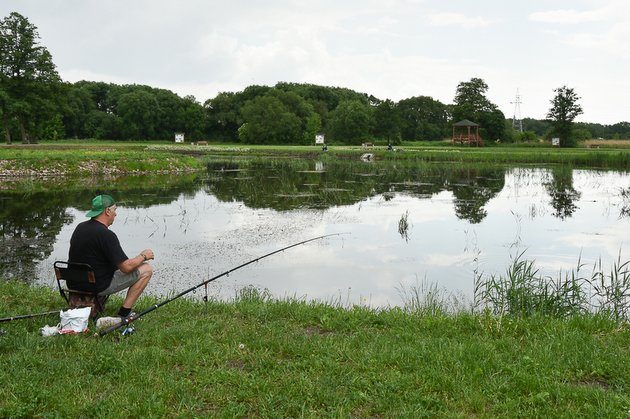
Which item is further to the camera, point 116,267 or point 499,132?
point 499,132

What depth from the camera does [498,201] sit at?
878 inches

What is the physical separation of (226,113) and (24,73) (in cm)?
5019

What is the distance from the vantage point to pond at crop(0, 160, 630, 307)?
34.7 ft

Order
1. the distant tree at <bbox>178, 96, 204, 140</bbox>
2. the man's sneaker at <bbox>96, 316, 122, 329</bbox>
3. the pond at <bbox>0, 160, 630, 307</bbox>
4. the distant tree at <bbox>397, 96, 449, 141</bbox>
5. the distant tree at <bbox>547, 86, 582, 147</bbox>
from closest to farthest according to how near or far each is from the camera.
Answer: the man's sneaker at <bbox>96, 316, 122, 329</bbox> < the pond at <bbox>0, 160, 630, 307</bbox> < the distant tree at <bbox>547, 86, 582, 147</bbox> < the distant tree at <bbox>178, 96, 204, 140</bbox> < the distant tree at <bbox>397, 96, 449, 141</bbox>

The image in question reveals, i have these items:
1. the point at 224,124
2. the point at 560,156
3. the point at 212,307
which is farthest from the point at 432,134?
the point at 212,307

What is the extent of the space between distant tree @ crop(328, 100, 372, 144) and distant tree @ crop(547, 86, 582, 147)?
25595 mm

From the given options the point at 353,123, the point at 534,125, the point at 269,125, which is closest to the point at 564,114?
the point at 353,123

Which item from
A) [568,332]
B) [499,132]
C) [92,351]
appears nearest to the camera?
[92,351]

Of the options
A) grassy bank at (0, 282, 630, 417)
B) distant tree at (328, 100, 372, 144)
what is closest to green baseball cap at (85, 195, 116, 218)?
grassy bank at (0, 282, 630, 417)

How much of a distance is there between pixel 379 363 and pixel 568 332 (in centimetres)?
260

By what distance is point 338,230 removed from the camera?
617 inches

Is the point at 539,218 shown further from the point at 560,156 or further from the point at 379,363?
the point at 560,156

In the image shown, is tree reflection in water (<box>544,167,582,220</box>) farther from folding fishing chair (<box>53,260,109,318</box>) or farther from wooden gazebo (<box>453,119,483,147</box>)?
wooden gazebo (<box>453,119,483,147</box>)

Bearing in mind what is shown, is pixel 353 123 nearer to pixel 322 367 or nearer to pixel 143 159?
pixel 143 159
